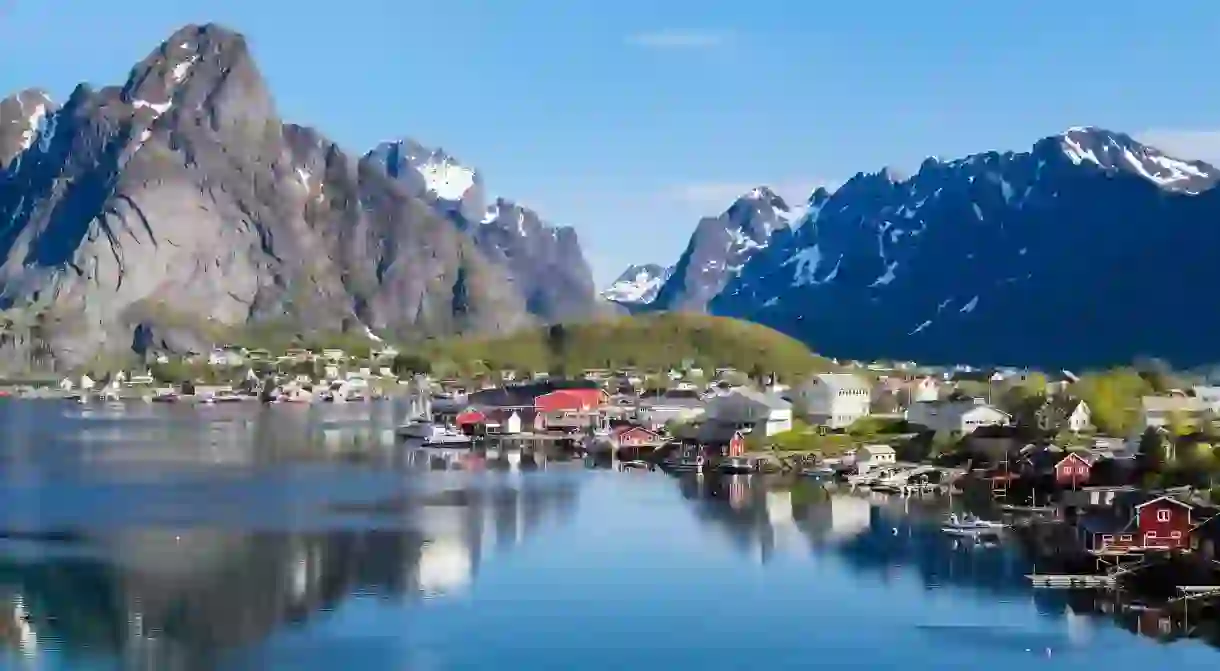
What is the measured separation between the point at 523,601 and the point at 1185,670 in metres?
8.38

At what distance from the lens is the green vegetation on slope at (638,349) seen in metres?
84.5

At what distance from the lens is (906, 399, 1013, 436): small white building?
134 feet

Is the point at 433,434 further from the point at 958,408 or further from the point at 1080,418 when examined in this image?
the point at 1080,418

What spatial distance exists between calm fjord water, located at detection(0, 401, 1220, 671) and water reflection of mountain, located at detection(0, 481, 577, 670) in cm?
6

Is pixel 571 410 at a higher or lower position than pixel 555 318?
lower

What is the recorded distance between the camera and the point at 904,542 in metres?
26.1

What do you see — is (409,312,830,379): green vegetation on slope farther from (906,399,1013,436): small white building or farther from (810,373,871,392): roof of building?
(906,399,1013,436): small white building

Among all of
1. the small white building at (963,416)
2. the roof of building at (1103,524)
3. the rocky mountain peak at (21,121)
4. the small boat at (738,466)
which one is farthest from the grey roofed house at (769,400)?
the rocky mountain peak at (21,121)

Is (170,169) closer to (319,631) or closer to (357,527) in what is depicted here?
(357,527)

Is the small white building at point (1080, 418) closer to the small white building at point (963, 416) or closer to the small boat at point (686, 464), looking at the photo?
the small white building at point (963, 416)

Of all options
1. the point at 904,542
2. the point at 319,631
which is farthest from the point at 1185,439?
the point at 319,631

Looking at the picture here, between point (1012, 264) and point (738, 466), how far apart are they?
304ft

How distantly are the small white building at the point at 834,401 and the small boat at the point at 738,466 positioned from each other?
7.25 meters

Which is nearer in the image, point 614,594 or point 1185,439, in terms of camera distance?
point 614,594
